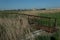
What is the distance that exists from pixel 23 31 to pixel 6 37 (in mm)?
1807

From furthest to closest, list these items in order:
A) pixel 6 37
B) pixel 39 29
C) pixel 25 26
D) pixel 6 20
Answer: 1. pixel 39 29
2. pixel 25 26
3. pixel 6 20
4. pixel 6 37

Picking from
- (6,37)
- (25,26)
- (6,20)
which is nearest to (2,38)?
(6,37)

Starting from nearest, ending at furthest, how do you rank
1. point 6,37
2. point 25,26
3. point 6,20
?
point 6,37, point 6,20, point 25,26

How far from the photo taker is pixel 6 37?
43.3ft

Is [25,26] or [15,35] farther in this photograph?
[25,26]

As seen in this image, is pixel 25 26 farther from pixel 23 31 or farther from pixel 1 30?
pixel 1 30

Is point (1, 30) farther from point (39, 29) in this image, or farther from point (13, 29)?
point (39, 29)

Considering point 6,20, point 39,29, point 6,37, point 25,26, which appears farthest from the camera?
point 39,29

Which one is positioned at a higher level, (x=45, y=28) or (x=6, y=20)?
(x=6, y=20)

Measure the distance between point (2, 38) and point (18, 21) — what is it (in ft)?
7.23

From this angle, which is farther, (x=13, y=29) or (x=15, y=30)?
(x=15, y=30)

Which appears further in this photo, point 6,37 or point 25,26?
point 25,26

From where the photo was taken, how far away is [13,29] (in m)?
13.9

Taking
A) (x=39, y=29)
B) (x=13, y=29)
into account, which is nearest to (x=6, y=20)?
(x=13, y=29)
